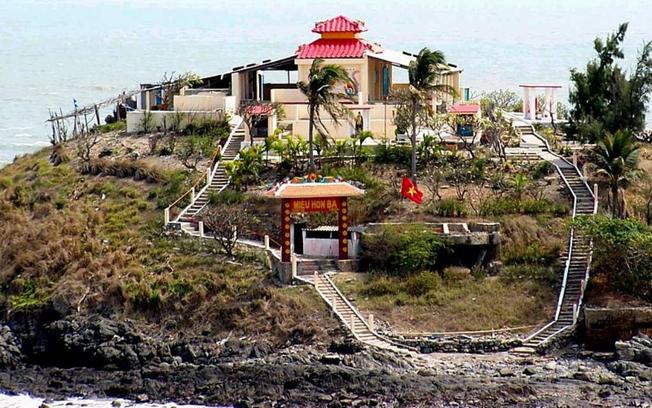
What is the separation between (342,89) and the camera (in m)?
65.1

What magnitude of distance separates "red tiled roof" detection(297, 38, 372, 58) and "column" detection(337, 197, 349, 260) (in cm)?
1351

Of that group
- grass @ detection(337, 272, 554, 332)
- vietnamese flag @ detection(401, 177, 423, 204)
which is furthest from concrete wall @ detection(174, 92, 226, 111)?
grass @ detection(337, 272, 554, 332)

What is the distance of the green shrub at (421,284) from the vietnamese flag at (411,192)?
16.8 feet

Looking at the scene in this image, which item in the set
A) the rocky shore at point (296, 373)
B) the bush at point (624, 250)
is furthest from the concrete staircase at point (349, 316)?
the bush at point (624, 250)

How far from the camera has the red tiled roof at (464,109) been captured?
62.0m

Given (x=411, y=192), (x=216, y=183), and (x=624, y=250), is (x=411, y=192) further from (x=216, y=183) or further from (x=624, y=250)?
(x=624, y=250)

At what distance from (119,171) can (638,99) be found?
715 inches

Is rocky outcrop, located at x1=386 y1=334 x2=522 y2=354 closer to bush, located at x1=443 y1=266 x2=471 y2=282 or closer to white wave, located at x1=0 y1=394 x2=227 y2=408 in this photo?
bush, located at x1=443 y1=266 x2=471 y2=282

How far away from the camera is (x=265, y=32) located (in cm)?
16488

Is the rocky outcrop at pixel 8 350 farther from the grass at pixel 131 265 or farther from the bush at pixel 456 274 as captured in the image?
the bush at pixel 456 274

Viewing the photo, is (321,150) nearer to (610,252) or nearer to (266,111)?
(266,111)

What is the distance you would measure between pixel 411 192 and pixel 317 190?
5.10 m

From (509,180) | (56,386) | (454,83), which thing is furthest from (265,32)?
Answer: (56,386)

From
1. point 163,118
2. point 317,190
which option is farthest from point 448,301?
point 163,118
